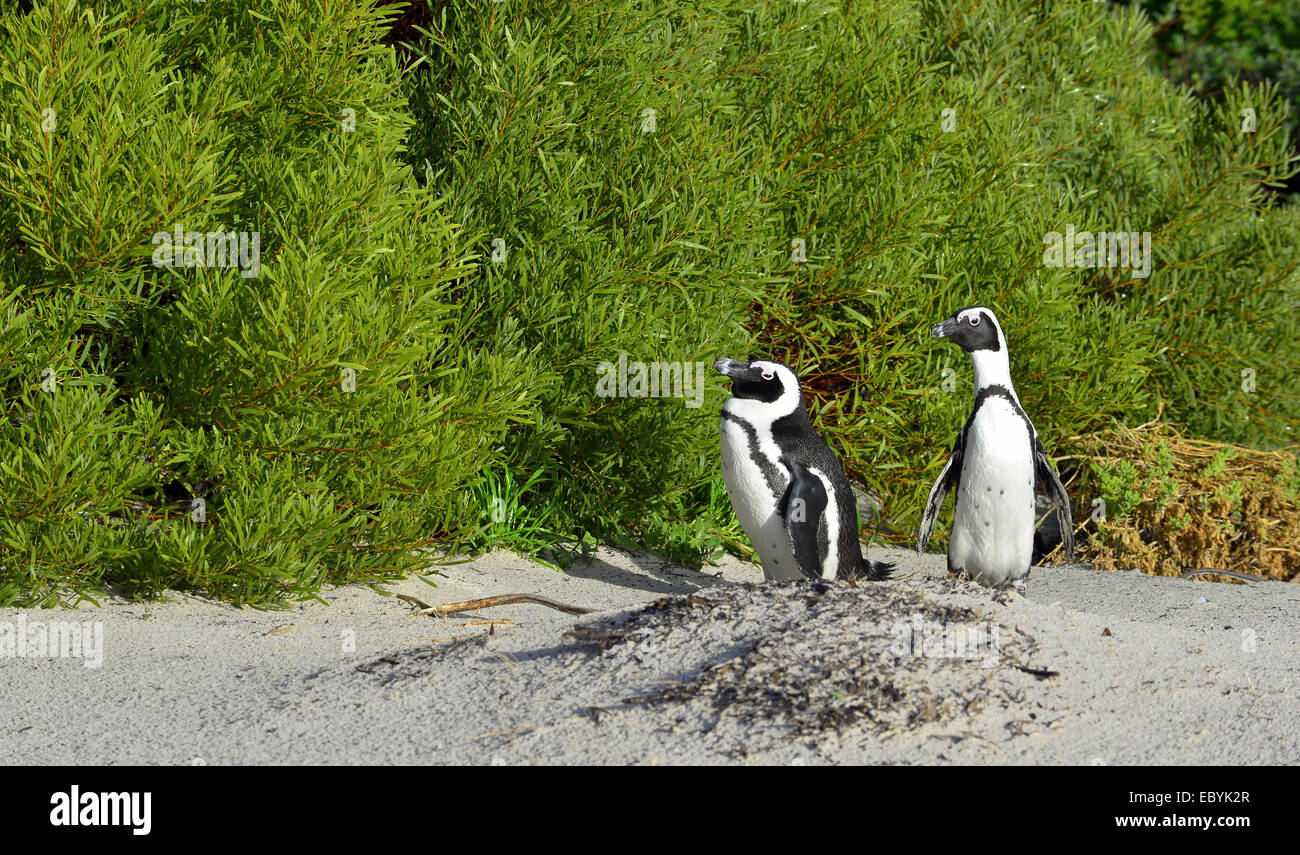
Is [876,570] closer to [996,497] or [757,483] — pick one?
[996,497]

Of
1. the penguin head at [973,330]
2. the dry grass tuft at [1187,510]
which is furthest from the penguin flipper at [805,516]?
the dry grass tuft at [1187,510]

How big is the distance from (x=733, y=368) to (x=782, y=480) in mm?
534

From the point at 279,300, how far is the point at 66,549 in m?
1.25

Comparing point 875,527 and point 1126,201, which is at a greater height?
point 1126,201

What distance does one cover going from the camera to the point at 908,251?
20.9 ft

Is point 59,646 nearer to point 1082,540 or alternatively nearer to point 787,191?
point 787,191

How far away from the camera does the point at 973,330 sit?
17.7ft

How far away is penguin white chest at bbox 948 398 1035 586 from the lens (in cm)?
542

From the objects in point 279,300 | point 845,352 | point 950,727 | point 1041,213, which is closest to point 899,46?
point 1041,213

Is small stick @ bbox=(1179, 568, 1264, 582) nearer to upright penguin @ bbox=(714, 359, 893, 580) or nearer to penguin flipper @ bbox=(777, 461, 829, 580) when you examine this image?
upright penguin @ bbox=(714, 359, 893, 580)

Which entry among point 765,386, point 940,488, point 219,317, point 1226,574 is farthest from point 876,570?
point 219,317

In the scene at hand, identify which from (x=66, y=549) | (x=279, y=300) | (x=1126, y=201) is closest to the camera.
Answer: (x=279, y=300)

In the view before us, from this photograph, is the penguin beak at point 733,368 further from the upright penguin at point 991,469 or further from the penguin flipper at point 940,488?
the penguin flipper at point 940,488

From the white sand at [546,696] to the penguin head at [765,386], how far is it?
1.36 m
